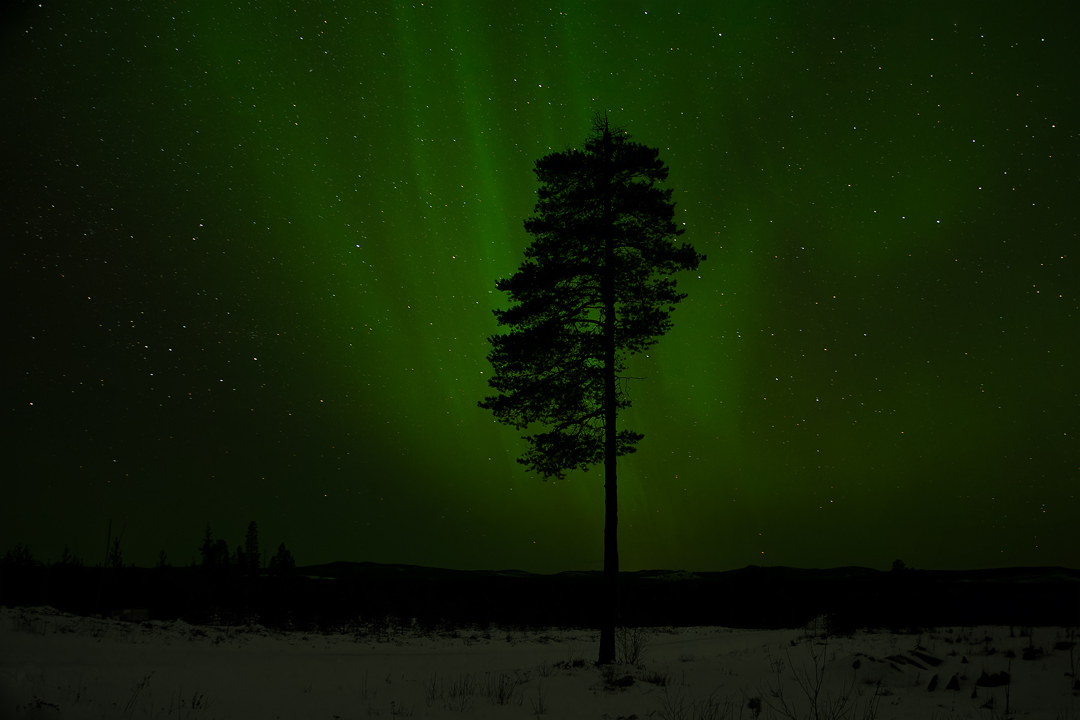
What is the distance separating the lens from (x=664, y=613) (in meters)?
60.2

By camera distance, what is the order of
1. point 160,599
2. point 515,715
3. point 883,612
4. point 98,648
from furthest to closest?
point 160,599 → point 883,612 → point 98,648 → point 515,715

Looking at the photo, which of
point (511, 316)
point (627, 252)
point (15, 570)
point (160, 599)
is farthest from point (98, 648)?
point (15, 570)

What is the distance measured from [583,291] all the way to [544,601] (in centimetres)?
5443

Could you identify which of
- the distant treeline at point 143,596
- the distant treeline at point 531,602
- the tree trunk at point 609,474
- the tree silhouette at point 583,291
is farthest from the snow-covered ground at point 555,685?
the distant treeline at point 143,596

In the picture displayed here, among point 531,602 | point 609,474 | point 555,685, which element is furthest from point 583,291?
point 531,602

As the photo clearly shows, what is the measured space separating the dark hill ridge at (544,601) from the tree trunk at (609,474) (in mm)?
18024

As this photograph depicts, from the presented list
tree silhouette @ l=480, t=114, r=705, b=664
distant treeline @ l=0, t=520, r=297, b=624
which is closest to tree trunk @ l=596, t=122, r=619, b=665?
tree silhouette @ l=480, t=114, r=705, b=664

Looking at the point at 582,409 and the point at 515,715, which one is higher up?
the point at 582,409

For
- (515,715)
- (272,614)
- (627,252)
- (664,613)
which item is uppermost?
(627,252)

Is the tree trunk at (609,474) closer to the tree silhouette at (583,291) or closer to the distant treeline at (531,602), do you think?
the tree silhouette at (583,291)

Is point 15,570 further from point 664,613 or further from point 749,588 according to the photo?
point 749,588

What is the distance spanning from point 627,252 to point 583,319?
2038mm

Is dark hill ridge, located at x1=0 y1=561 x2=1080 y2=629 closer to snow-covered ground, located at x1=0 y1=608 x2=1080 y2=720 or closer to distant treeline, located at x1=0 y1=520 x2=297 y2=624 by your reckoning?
distant treeline, located at x1=0 y1=520 x2=297 y2=624

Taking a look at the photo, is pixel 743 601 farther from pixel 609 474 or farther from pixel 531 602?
pixel 609 474
